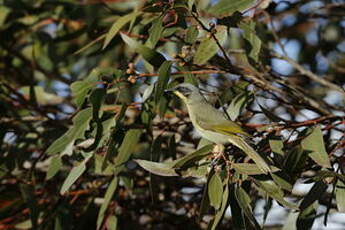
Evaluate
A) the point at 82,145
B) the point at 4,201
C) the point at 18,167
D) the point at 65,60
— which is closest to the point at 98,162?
the point at 82,145

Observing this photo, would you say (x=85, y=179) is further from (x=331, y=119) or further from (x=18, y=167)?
(x=331, y=119)

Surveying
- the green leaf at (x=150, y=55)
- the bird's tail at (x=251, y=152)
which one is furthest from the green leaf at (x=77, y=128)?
the bird's tail at (x=251, y=152)

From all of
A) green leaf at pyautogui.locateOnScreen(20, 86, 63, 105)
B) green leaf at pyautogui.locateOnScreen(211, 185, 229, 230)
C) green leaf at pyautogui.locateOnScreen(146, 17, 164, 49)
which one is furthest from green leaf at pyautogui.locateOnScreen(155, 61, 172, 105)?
green leaf at pyautogui.locateOnScreen(20, 86, 63, 105)

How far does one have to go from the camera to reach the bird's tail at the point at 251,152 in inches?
60.4

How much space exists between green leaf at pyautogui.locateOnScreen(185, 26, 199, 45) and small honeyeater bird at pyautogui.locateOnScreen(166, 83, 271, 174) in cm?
14

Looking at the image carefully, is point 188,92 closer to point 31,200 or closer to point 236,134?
point 236,134

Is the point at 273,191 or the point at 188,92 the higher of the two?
the point at 188,92

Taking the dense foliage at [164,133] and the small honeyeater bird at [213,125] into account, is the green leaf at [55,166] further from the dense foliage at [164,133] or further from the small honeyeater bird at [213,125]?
the small honeyeater bird at [213,125]

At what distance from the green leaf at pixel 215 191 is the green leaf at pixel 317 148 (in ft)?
0.96

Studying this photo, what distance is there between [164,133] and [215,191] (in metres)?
0.88

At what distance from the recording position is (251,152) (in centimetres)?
158

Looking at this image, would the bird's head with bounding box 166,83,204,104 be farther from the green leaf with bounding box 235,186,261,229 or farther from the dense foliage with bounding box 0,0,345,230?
the green leaf with bounding box 235,186,261,229

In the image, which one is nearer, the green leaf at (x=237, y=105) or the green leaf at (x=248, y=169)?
the green leaf at (x=248, y=169)

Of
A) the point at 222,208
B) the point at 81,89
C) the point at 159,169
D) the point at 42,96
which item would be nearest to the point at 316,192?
the point at 222,208
